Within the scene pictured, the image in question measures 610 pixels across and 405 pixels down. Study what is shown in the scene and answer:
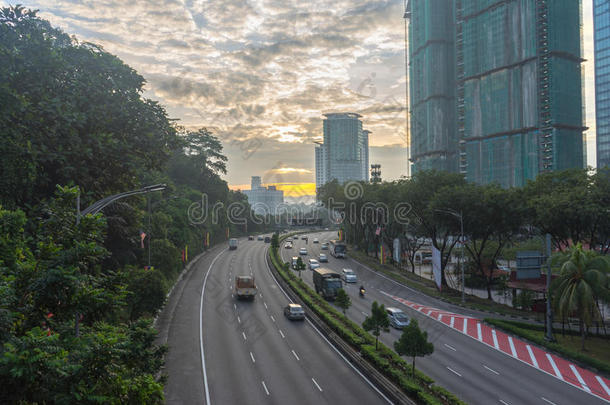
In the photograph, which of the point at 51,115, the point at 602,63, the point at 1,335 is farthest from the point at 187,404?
the point at 602,63

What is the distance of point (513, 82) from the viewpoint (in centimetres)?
11469

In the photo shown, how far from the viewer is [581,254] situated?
1182 inches

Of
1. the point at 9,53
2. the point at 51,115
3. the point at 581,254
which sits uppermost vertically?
the point at 9,53

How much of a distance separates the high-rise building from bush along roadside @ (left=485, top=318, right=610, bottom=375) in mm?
155728

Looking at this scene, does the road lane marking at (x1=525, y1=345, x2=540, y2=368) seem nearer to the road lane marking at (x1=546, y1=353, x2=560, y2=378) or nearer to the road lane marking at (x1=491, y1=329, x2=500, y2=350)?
the road lane marking at (x1=546, y1=353, x2=560, y2=378)

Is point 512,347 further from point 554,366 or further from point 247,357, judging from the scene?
point 247,357

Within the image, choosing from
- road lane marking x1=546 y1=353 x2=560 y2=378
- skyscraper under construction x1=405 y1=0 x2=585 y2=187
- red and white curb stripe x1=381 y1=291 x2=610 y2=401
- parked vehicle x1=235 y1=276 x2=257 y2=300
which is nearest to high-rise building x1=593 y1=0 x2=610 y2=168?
skyscraper under construction x1=405 y1=0 x2=585 y2=187

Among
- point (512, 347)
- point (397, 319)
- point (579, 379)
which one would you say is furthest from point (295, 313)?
point (579, 379)

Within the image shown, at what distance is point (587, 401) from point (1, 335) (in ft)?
88.3

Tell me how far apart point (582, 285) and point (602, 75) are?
570ft

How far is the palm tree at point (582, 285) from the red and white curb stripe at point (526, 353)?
3.86 meters

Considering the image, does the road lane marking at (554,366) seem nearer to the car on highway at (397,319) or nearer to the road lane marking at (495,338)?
the road lane marking at (495,338)

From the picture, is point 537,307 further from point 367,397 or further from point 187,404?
point 187,404

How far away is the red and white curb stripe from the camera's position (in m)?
24.0
